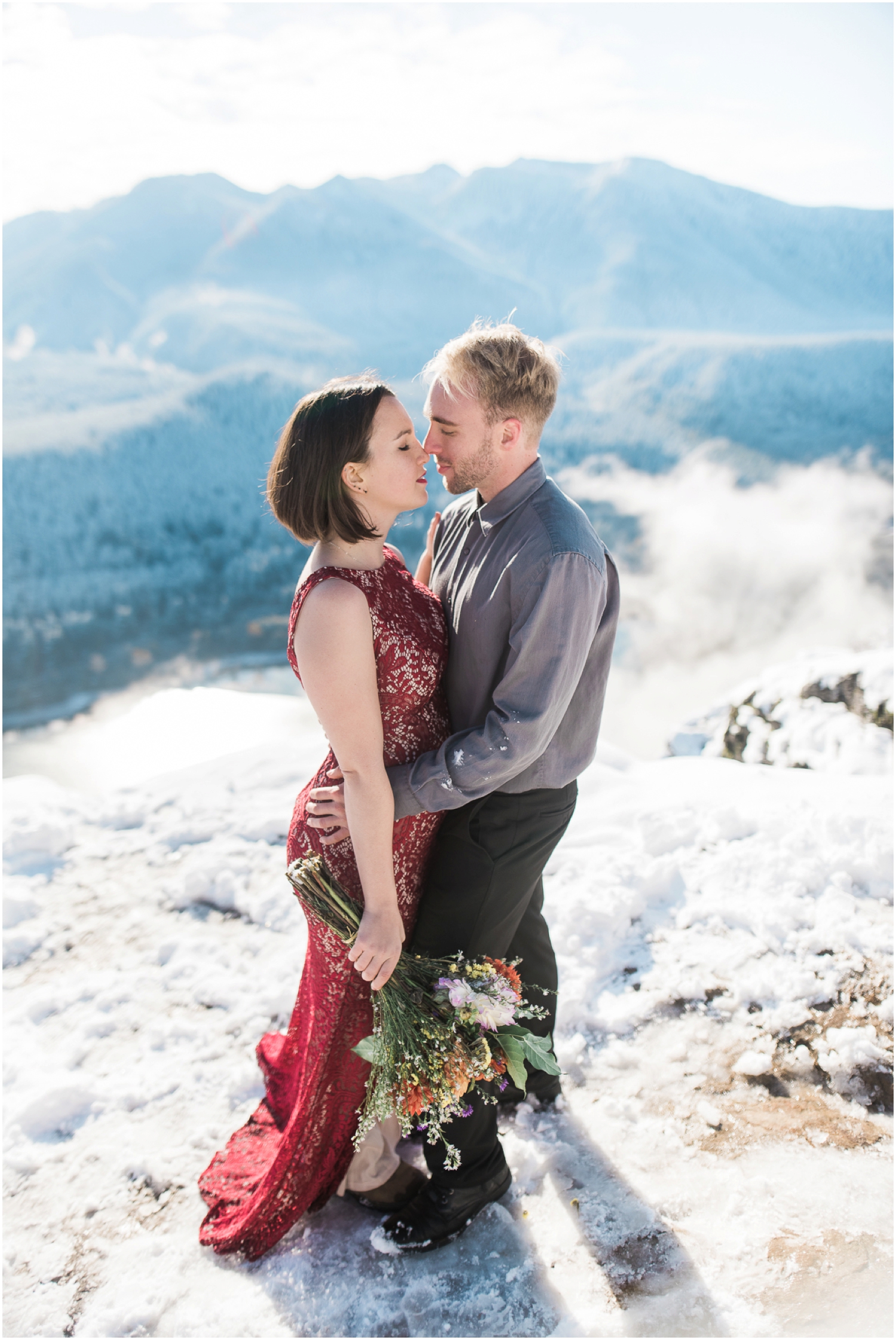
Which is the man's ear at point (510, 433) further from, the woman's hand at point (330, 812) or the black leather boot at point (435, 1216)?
the black leather boot at point (435, 1216)

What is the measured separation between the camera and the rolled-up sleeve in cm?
171

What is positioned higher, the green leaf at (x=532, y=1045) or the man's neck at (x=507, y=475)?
the man's neck at (x=507, y=475)

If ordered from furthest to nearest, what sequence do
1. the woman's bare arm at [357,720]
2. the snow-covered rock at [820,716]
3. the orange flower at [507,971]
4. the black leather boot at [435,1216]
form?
1. the snow-covered rock at [820,716]
2. the black leather boot at [435,1216]
3. the orange flower at [507,971]
4. the woman's bare arm at [357,720]

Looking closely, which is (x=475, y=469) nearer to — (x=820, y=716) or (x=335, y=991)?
(x=335, y=991)

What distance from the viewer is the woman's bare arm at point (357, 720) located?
1633mm

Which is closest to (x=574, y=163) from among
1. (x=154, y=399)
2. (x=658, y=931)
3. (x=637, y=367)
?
Result: (x=637, y=367)

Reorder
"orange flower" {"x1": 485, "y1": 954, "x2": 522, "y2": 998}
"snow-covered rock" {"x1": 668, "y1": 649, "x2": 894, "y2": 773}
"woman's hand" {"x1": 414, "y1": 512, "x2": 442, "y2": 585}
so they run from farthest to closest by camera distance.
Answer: "snow-covered rock" {"x1": 668, "y1": 649, "x2": 894, "y2": 773}
"woman's hand" {"x1": 414, "y1": 512, "x2": 442, "y2": 585}
"orange flower" {"x1": 485, "y1": 954, "x2": 522, "y2": 998}

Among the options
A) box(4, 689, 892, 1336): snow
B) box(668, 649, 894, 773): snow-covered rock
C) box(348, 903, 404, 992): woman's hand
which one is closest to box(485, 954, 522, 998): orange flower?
box(348, 903, 404, 992): woman's hand

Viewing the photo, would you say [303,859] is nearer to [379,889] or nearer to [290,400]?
[379,889]

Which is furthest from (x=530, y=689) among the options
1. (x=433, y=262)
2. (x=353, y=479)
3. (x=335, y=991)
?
(x=433, y=262)

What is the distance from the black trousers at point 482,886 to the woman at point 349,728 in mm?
76

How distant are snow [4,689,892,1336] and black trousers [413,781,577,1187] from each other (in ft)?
0.78

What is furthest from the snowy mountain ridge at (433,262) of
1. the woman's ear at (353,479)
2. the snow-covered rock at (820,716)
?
the woman's ear at (353,479)

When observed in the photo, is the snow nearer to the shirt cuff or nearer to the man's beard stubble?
the shirt cuff
